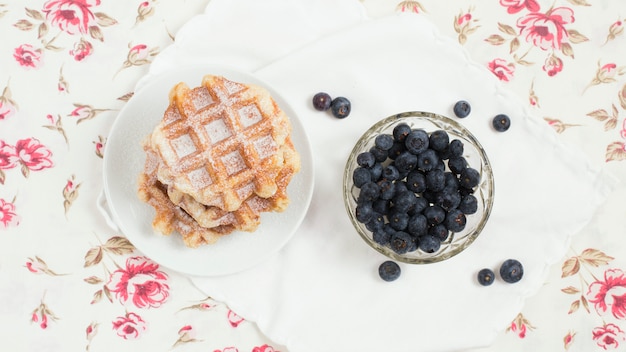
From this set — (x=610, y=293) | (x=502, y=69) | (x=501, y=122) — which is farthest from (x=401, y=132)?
(x=610, y=293)

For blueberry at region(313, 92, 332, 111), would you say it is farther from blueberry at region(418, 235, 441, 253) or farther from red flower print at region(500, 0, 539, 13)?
red flower print at region(500, 0, 539, 13)

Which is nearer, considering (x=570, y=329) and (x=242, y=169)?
(x=242, y=169)

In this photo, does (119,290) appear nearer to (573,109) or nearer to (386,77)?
(386,77)

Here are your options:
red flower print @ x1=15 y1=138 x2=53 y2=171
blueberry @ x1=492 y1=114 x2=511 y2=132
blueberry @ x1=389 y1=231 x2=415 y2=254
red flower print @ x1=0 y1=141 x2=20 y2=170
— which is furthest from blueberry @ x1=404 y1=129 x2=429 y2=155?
red flower print @ x1=0 y1=141 x2=20 y2=170

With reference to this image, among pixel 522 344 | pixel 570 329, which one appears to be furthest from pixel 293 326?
pixel 570 329

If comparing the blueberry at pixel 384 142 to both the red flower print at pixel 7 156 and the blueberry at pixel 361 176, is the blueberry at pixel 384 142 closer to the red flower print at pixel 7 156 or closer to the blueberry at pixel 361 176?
the blueberry at pixel 361 176

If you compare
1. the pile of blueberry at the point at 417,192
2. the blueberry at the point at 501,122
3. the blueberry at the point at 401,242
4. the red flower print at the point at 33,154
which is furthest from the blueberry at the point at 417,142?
the red flower print at the point at 33,154
